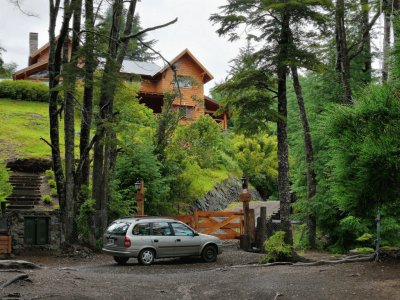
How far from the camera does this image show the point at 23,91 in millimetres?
41969

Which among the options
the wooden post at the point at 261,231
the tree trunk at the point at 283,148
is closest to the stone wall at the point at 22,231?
the wooden post at the point at 261,231

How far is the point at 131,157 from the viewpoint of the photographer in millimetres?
22719

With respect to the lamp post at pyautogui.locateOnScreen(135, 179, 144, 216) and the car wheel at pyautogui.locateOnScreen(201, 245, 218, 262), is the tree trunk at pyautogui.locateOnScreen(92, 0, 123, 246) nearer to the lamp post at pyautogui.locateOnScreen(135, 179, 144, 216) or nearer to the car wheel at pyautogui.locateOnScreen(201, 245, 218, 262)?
the lamp post at pyautogui.locateOnScreen(135, 179, 144, 216)

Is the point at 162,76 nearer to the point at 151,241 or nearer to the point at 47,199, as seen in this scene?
the point at 47,199

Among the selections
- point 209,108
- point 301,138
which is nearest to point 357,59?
point 301,138

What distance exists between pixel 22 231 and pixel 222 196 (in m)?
16.9

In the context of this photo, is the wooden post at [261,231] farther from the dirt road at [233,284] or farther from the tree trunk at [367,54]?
the tree trunk at [367,54]

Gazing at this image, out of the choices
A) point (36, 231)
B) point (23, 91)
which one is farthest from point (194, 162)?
point (23, 91)

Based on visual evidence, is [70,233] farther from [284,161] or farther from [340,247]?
[340,247]

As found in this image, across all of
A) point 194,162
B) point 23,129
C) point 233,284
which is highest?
point 23,129

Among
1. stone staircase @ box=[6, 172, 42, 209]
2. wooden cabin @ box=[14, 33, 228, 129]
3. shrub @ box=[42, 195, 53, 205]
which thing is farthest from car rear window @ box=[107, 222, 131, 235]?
wooden cabin @ box=[14, 33, 228, 129]

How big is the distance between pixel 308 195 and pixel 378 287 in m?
12.6

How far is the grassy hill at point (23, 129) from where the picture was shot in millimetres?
→ 29030

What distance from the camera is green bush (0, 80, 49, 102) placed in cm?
4166
